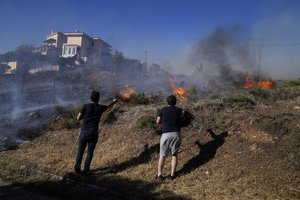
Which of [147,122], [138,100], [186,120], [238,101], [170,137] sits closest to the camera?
[170,137]

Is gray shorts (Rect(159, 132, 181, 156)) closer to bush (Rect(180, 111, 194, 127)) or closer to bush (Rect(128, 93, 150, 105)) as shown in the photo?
bush (Rect(180, 111, 194, 127))

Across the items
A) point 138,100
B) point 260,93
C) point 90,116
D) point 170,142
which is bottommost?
point 170,142

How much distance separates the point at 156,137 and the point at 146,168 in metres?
1.60

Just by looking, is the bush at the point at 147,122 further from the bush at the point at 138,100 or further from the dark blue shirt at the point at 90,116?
the bush at the point at 138,100

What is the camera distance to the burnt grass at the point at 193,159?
712 centimetres

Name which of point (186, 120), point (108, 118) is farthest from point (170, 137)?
point (108, 118)

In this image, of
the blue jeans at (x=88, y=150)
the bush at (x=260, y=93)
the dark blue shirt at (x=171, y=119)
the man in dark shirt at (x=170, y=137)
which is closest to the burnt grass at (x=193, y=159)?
the blue jeans at (x=88, y=150)

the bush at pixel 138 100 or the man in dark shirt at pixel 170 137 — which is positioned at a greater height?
the bush at pixel 138 100

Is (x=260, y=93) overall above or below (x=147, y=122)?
above

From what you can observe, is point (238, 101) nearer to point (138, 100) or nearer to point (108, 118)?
point (108, 118)

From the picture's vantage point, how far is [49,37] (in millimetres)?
56281

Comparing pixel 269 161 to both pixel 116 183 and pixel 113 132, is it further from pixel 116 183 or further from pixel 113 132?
pixel 113 132

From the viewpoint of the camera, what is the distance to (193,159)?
28.2 feet

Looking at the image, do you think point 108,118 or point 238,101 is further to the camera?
point 108,118
